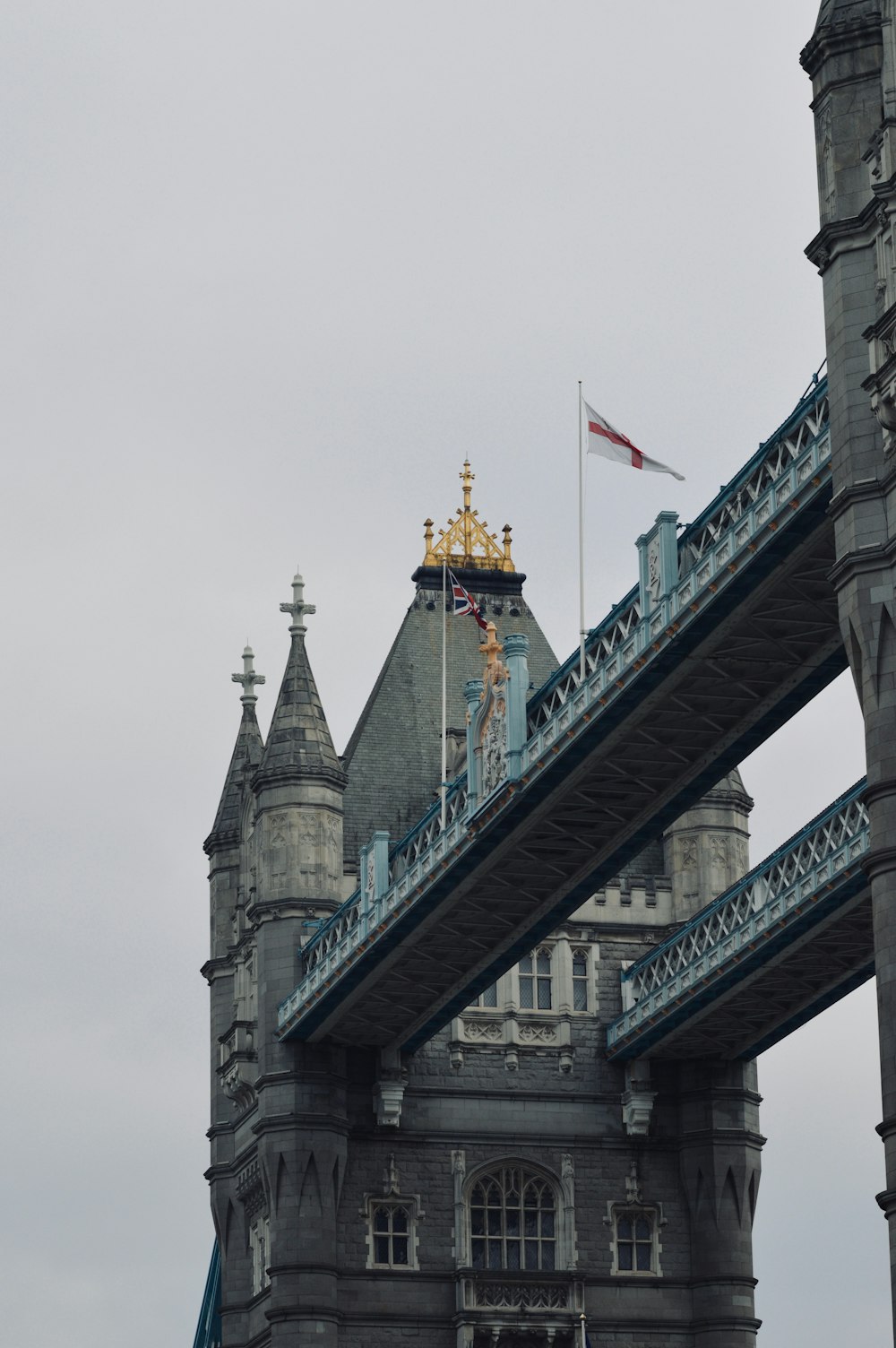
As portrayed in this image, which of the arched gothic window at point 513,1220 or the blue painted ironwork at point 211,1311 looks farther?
the blue painted ironwork at point 211,1311

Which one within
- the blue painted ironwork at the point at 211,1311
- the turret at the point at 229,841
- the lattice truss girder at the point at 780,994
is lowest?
the blue painted ironwork at the point at 211,1311

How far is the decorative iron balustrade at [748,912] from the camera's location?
2360 inches

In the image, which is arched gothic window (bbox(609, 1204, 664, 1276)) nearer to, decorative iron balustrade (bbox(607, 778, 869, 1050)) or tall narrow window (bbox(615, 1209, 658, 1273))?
tall narrow window (bbox(615, 1209, 658, 1273))

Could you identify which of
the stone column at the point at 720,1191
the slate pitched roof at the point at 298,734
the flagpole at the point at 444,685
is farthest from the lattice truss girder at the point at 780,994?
the slate pitched roof at the point at 298,734

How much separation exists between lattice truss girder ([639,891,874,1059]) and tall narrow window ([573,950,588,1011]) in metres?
2.28

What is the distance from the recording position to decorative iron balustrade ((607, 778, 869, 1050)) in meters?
59.9

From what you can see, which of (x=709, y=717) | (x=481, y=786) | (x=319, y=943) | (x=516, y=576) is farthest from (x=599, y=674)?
(x=516, y=576)

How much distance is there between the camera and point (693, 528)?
5238 centimetres

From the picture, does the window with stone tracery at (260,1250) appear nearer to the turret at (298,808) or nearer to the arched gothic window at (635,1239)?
the turret at (298,808)

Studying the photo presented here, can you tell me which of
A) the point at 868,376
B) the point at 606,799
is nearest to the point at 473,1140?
the point at 606,799

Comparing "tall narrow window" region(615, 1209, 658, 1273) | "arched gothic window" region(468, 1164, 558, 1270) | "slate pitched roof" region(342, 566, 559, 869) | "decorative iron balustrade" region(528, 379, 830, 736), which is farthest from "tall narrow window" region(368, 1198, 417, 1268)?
"decorative iron balustrade" region(528, 379, 830, 736)

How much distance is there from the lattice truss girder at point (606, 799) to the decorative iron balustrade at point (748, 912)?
9.56ft

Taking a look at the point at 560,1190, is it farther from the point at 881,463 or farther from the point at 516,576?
the point at 881,463

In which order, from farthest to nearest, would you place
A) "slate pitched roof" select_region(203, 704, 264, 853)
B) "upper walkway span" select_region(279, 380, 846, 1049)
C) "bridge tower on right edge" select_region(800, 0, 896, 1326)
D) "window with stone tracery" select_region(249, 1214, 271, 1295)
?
"slate pitched roof" select_region(203, 704, 264, 853)
"window with stone tracery" select_region(249, 1214, 271, 1295)
"upper walkway span" select_region(279, 380, 846, 1049)
"bridge tower on right edge" select_region(800, 0, 896, 1326)
